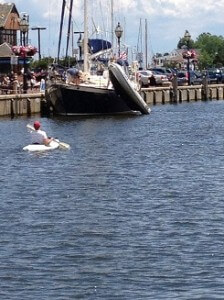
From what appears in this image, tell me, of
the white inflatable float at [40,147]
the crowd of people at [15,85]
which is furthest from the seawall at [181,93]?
the white inflatable float at [40,147]

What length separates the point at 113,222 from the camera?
86.5 feet

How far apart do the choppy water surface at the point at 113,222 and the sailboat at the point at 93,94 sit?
1452 centimetres

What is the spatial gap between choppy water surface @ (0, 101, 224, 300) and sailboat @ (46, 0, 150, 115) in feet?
47.6

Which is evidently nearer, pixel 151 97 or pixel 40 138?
pixel 40 138

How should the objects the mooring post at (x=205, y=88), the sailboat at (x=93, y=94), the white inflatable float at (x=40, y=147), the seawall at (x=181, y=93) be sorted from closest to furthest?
the white inflatable float at (x=40, y=147)
the sailboat at (x=93, y=94)
the seawall at (x=181, y=93)
the mooring post at (x=205, y=88)

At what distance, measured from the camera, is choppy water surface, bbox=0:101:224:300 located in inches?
806

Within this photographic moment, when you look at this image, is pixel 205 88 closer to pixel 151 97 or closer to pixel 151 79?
pixel 151 79

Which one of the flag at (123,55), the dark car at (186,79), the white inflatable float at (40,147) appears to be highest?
the flag at (123,55)

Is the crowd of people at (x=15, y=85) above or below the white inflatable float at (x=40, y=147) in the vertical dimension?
above

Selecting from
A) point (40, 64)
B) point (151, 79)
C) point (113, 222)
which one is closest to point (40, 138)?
point (113, 222)

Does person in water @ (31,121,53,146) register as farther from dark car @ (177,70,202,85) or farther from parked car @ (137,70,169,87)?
dark car @ (177,70,202,85)

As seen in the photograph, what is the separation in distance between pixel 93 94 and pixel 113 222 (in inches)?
1459

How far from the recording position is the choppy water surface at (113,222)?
20.5 m

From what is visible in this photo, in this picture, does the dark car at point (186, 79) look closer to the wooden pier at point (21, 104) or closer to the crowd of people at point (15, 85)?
the crowd of people at point (15, 85)
